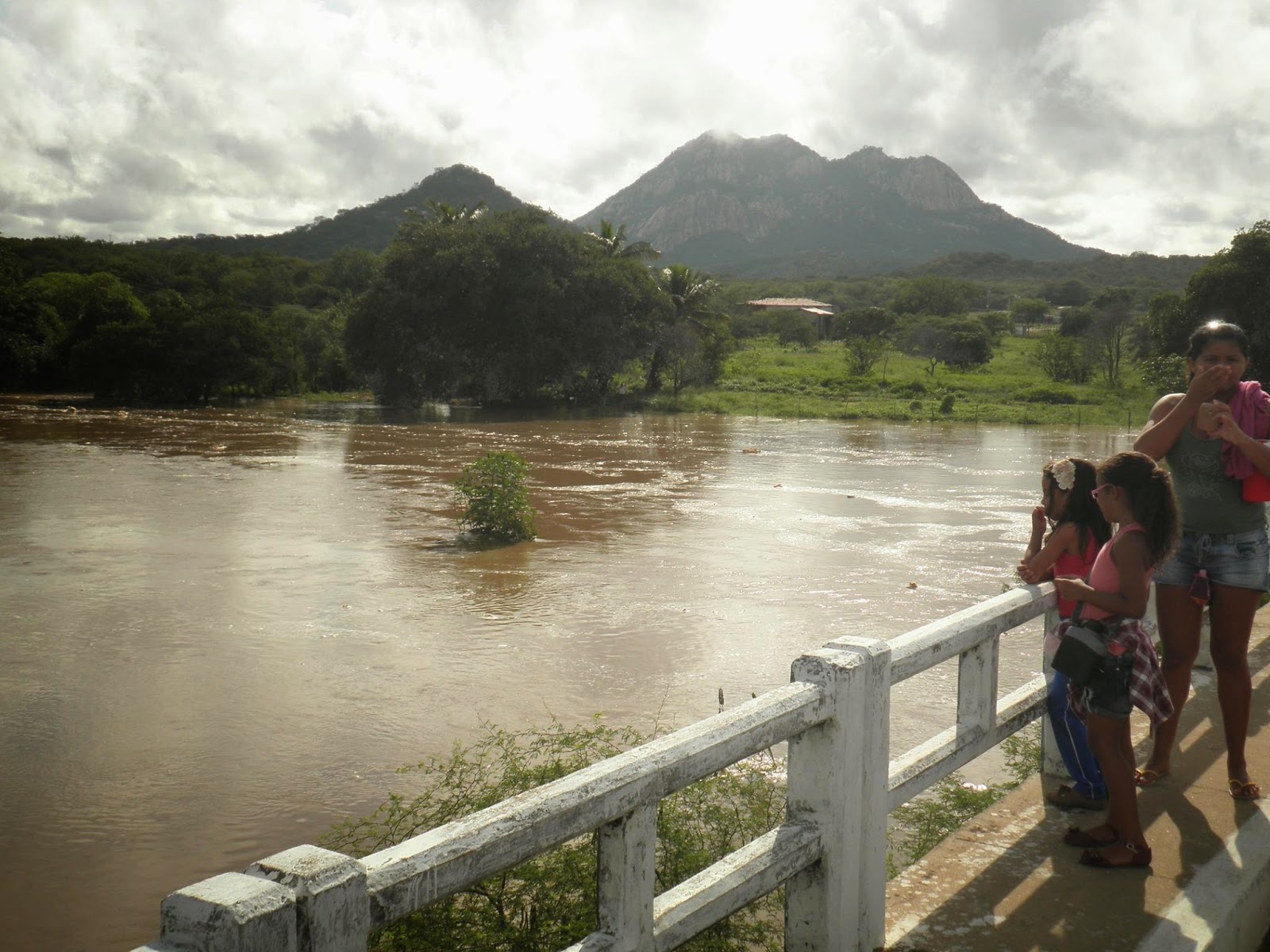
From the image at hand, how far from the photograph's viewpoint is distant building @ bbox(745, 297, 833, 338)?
3285 inches

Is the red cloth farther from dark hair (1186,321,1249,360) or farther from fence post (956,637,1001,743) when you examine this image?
fence post (956,637,1001,743)

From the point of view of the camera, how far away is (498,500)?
560 inches

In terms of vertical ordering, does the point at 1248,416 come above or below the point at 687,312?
below

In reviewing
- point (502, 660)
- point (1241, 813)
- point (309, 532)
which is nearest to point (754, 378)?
point (309, 532)

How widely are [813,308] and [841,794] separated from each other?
88659 mm

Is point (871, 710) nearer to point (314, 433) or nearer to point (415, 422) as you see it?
point (314, 433)

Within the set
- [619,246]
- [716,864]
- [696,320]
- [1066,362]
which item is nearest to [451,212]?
[619,246]

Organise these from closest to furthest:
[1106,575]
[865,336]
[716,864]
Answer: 1. [716,864]
2. [1106,575]
3. [865,336]

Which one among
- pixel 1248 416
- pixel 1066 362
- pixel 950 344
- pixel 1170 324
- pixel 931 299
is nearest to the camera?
pixel 1248 416

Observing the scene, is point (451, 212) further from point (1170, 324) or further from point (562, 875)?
point (562, 875)

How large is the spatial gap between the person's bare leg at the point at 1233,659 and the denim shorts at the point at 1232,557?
38 mm

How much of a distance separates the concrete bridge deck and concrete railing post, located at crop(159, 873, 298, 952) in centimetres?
211

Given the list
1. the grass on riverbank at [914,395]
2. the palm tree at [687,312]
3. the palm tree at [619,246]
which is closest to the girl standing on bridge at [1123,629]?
the grass on riverbank at [914,395]

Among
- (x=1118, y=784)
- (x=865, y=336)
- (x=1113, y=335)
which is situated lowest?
(x=1118, y=784)
